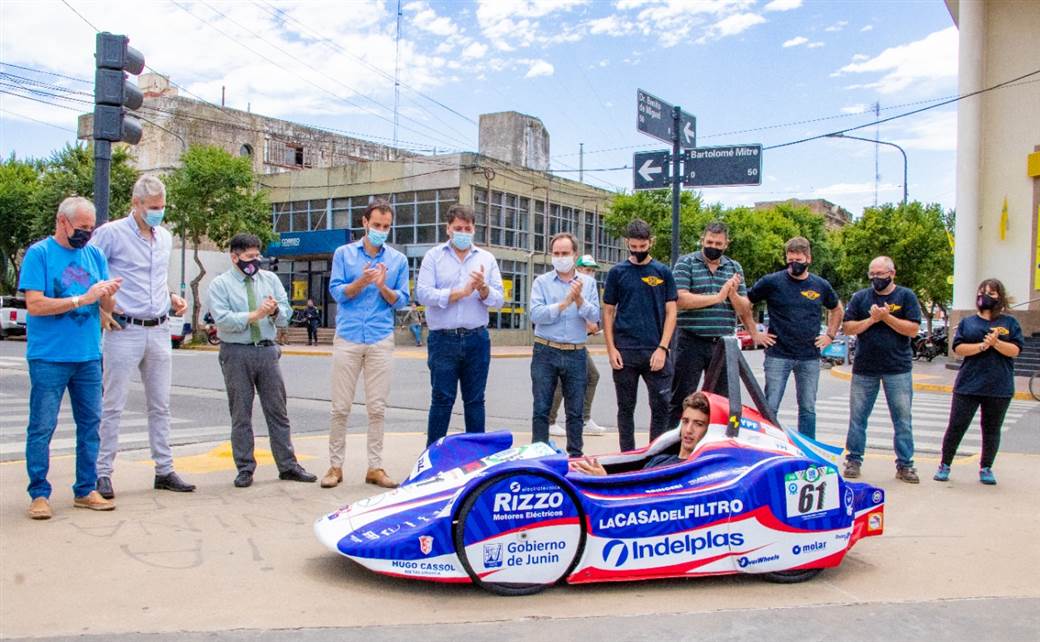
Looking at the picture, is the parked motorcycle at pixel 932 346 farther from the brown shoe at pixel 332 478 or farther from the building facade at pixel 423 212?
the brown shoe at pixel 332 478

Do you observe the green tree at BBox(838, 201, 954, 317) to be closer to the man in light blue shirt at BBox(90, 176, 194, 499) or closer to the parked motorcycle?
the parked motorcycle

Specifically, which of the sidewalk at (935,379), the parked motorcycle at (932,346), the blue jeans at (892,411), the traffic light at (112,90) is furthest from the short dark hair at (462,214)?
the parked motorcycle at (932,346)

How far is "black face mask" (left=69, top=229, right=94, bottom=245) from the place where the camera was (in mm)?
5008

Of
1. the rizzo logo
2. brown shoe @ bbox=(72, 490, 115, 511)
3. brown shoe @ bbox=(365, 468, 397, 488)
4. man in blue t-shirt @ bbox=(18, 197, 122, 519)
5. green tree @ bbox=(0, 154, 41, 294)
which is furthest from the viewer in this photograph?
green tree @ bbox=(0, 154, 41, 294)

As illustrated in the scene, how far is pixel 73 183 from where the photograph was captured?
3400cm

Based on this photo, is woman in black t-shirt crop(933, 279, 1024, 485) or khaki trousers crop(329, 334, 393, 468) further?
woman in black t-shirt crop(933, 279, 1024, 485)

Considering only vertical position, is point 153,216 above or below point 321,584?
above

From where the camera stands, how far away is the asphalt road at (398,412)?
30.2 feet

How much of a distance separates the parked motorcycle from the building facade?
1589 cm

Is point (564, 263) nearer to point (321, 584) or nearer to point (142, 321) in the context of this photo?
point (142, 321)

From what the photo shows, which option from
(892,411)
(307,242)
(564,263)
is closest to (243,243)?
(564,263)

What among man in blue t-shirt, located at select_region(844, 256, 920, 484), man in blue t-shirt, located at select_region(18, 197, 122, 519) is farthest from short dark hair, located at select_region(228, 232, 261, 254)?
man in blue t-shirt, located at select_region(844, 256, 920, 484)

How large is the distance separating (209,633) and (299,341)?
31.5 meters

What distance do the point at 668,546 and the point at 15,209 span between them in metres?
40.3
